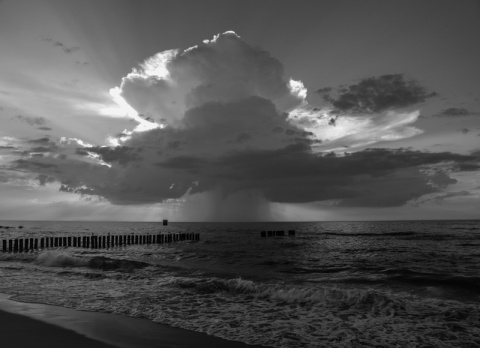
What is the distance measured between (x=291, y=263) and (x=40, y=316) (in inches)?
799

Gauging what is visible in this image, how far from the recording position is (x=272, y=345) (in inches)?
292

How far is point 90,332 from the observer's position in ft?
25.4

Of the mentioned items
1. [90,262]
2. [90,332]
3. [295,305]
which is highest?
[90,332]

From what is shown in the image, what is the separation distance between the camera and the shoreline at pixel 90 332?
6977mm

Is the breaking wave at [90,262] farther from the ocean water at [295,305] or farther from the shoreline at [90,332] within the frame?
the shoreline at [90,332]

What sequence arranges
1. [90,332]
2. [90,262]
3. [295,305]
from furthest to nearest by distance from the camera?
1. [90,262]
2. [295,305]
3. [90,332]

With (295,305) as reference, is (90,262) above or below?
above

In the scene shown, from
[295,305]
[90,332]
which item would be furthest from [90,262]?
[90,332]

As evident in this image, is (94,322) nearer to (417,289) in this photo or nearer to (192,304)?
(192,304)

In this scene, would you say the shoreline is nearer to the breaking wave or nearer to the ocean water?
the ocean water

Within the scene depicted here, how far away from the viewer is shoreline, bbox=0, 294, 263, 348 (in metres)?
6.98

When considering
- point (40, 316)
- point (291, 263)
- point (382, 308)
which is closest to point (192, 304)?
point (40, 316)

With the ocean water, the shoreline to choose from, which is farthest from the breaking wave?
the shoreline

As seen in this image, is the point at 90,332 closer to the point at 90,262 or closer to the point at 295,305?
the point at 295,305
